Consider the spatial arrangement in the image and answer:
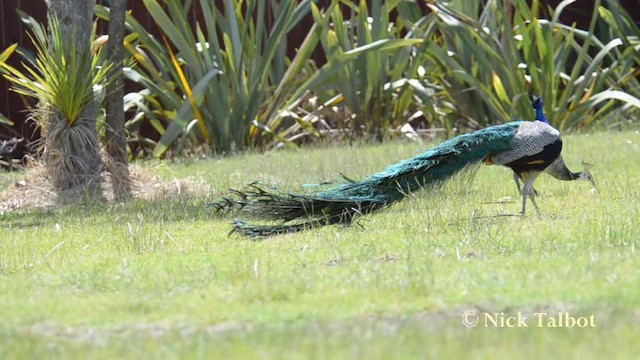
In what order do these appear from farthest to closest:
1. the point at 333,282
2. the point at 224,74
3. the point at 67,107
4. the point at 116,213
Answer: the point at 224,74 < the point at 67,107 < the point at 116,213 < the point at 333,282

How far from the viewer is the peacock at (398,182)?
680cm

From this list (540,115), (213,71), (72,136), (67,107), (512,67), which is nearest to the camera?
(540,115)

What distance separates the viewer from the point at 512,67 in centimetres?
1292

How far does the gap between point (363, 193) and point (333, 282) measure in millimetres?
1722

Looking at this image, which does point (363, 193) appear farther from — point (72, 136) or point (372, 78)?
point (372, 78)

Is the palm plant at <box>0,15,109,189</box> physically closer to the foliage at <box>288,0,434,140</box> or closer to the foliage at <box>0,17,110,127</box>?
the foliage at <box>0,17,110,127</box>

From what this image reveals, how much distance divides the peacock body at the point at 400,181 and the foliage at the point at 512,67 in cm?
534

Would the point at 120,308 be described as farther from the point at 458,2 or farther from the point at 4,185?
the point at 458,2

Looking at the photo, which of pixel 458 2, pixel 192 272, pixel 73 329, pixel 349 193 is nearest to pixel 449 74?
pixel 458 2

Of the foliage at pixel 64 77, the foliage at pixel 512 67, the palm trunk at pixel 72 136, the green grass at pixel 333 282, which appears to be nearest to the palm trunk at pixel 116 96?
the palm trunk at pixel 72 136

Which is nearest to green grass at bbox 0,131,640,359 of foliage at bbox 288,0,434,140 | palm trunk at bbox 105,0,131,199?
palm trunk at bbox 105,0,131,199

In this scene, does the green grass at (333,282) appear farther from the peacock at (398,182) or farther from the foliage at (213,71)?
the foliage at (213,71)

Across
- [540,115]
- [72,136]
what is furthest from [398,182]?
[72,136]

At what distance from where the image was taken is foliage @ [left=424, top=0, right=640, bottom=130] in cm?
1276
